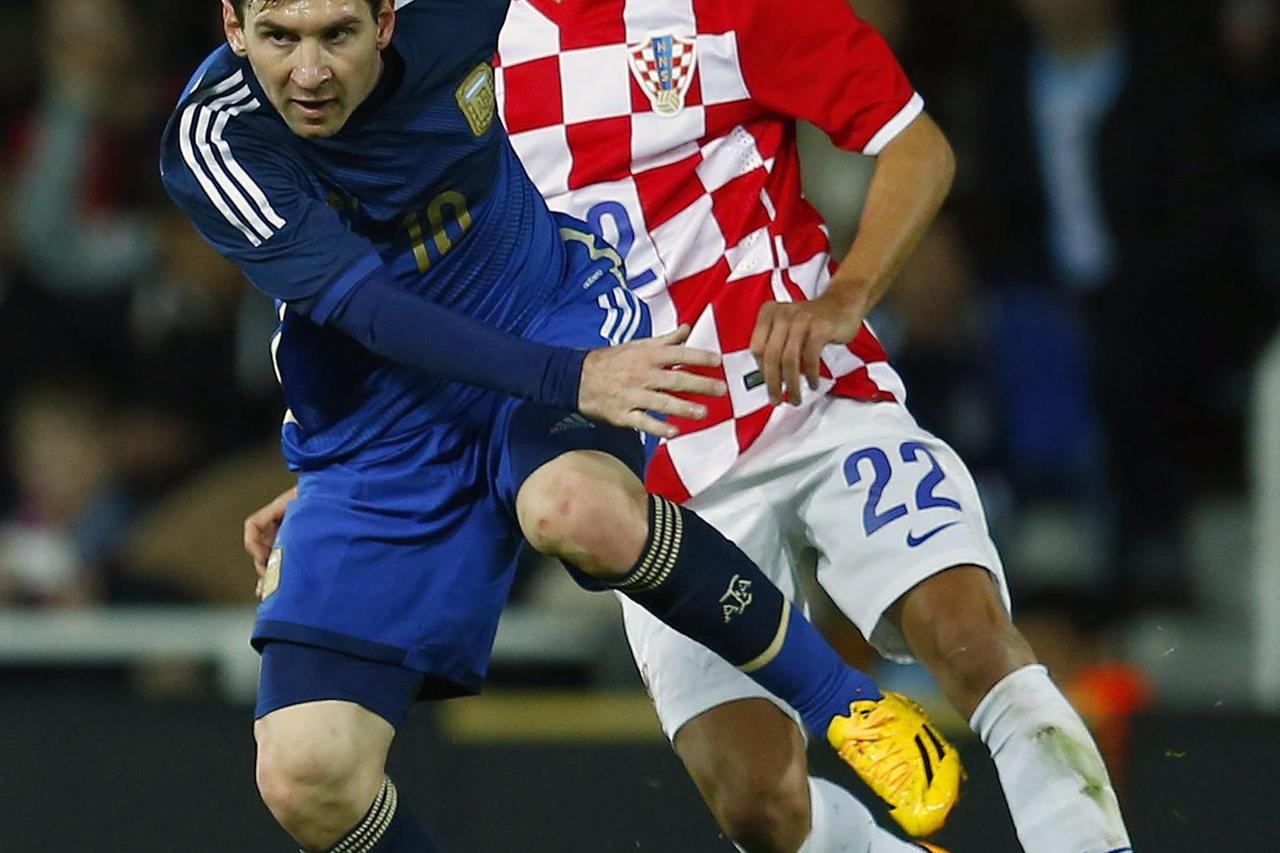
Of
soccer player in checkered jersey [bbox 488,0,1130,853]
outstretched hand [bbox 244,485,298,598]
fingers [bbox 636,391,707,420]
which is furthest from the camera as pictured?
outstretched hand [bbox 244,485,298,598]

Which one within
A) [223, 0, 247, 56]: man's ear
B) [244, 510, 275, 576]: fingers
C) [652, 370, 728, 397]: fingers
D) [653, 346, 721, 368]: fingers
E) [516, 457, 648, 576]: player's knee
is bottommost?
[244, 510, 275, 576]: fingers

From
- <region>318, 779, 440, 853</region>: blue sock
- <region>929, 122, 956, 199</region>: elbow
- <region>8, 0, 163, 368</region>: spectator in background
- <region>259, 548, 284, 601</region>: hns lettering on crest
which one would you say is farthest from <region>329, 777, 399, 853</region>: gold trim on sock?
<region>8, 0, 163, 368</region>: spectator in background

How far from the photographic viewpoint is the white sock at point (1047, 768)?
3.30m

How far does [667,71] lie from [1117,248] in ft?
7.49

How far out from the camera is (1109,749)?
4.79 m

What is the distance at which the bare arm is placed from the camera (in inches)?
141

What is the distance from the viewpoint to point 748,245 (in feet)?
13.1

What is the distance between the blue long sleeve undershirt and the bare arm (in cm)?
46

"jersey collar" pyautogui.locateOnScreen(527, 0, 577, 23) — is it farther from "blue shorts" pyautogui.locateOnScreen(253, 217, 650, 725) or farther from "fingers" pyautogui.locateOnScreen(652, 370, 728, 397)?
"fingers" pyautogui.locateOnScreen(652, 370, 728, 397)

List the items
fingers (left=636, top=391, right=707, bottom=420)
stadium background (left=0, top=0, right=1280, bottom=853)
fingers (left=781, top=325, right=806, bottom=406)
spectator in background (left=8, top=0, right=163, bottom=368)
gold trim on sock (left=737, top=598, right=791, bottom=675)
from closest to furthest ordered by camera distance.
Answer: fingers (left=636, top=391, right=707, bottom=420)
gold trim on sock (left=737, top=598, right=791, bottom=675)
fingers (left=781, top=325, right=806, bottom=406)
stadium background (left=0, top=0, right=1280, bottom=853)
spectator in background (left=8, top=0, right=163, bottom=368)

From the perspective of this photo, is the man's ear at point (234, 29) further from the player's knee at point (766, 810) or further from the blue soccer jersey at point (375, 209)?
the player's knee at point (766, 810)

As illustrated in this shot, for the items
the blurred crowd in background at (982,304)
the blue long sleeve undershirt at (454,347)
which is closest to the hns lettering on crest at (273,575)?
the blue long sleeve undershirt at (454,347)

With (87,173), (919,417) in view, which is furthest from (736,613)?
(87,173)

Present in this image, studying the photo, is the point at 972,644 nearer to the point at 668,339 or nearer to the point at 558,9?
the point at 668,339
